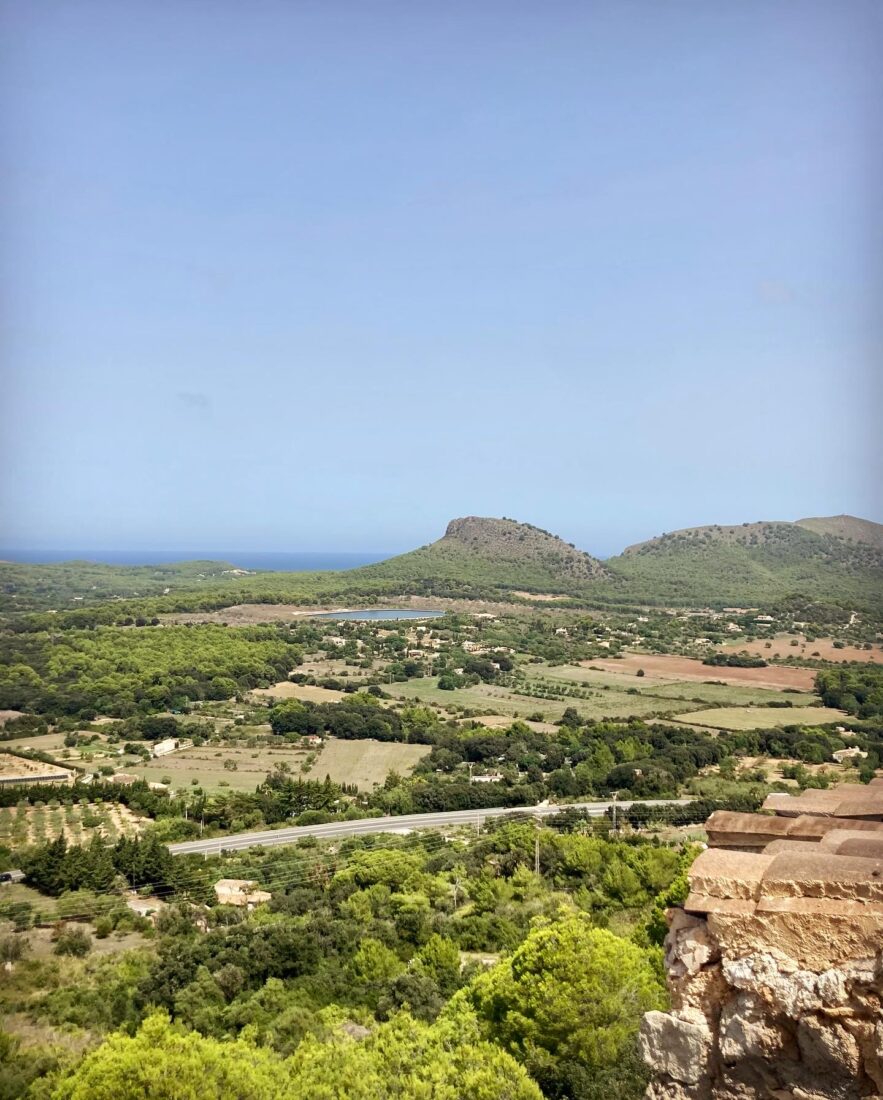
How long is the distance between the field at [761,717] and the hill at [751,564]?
57.7 ft

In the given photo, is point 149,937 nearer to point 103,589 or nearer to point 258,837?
point 258,837

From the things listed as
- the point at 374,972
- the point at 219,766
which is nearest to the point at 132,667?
the point at 219,766

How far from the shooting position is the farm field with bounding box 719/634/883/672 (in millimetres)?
41031

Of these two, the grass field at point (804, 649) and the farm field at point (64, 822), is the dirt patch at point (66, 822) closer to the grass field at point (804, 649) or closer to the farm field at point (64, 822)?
the farm field at point (64, 822)

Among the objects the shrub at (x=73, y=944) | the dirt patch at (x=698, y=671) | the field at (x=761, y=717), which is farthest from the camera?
the dirt patch at (x=698, y=671)

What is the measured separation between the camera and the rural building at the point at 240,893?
16.9 meters

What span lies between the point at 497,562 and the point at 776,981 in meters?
89.9

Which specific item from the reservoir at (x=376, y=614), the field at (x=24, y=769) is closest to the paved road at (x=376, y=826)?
the field at (x=24, y=769)

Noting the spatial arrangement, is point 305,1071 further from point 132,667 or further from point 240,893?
point 132,667

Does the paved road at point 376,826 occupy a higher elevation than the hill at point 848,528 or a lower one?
lower

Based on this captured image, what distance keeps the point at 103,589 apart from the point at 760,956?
89086mm

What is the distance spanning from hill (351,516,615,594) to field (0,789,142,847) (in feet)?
196

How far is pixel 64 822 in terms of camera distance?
22.8 m

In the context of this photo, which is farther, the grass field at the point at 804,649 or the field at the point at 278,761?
the grass field at the point at 804,649
